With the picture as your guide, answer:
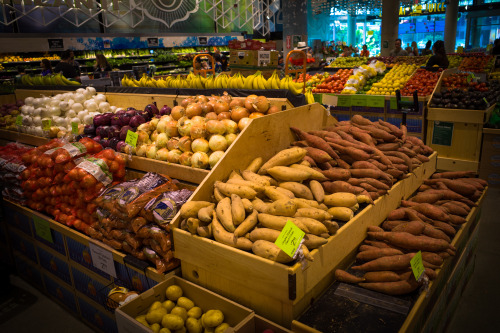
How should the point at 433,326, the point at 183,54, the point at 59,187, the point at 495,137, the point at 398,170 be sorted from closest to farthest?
the point at 433,326 → the point at 398,170 → the point at 59,187 → the point at 495,137 → the point at 183,54

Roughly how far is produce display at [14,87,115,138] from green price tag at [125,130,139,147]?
998 mm

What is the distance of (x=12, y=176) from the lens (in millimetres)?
3180

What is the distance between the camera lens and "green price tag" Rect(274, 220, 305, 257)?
153 centimetres

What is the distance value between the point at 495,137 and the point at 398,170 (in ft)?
11.5

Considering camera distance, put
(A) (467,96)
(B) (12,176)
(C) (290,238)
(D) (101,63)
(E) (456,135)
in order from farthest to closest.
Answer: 1. (D) (101,63)
2. (E) (456,135)
3. (A) (467,96)
4. (B) (12,176)
5. (C) (290,238)

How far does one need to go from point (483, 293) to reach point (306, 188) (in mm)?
1970

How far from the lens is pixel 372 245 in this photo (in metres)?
2.10

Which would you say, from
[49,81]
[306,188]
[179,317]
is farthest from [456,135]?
[49,81]

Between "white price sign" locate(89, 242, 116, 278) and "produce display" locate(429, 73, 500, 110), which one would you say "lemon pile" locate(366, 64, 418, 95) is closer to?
"produce display" locate(429, 73, 500, 110)

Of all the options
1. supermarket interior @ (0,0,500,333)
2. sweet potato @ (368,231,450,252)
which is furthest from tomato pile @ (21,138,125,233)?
sweet potato @ (368,231,450,252)

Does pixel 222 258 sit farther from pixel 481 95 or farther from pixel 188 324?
pixel 481 95

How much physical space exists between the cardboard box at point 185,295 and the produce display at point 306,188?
303 mm

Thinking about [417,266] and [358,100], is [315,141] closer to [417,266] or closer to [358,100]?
[417,266]

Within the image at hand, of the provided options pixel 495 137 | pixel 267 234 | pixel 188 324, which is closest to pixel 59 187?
pixel 188 324
